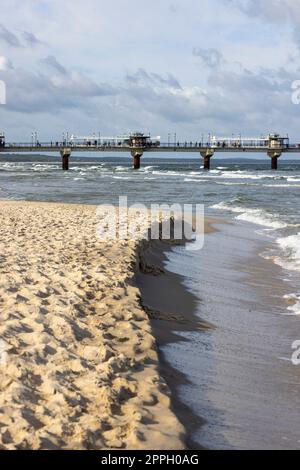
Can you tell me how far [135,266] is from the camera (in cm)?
1019

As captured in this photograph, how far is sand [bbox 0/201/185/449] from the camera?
406 centimetres

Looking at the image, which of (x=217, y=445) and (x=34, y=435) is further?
(x=217, y=445)

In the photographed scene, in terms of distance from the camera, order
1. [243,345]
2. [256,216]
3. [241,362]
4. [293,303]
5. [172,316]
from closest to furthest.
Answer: [241,362], [243,345], [172,316], [293,303], [256,216]

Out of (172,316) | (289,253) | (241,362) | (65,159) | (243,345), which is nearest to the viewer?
(241,362)

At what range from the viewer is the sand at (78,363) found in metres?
4.06

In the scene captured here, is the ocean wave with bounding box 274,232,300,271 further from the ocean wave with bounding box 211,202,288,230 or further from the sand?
the sand

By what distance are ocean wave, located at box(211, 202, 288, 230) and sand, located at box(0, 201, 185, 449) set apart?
12.1 meters

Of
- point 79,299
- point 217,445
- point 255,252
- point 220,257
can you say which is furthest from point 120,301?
point 255,252

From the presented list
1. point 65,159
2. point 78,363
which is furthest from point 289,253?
point 65,159

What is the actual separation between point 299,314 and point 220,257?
201 inches

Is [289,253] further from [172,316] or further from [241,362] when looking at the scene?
[241,362]

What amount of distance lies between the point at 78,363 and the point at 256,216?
18720mm

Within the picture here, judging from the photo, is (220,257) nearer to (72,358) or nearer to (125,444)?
(72,358)

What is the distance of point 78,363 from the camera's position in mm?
5137
